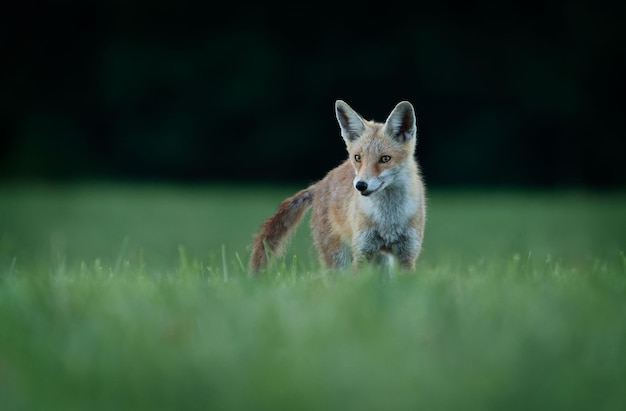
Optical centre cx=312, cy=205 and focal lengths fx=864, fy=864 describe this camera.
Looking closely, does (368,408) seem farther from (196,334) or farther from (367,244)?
(367,244)

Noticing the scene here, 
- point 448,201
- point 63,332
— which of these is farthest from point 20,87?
point 63,332

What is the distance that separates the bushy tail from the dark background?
17315 mm

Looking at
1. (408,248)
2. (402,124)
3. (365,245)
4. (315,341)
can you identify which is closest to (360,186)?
(365,245)

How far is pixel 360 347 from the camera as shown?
2857 millimetres

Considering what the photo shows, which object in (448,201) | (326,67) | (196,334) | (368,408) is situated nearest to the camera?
(368,408)

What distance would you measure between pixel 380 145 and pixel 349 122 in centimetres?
42

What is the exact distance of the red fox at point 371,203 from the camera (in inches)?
222

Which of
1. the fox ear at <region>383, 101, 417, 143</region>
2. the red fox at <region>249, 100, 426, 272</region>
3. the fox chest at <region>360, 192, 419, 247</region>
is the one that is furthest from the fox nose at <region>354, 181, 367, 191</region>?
the fox ear at <region>383, 101, 417, 143</region>

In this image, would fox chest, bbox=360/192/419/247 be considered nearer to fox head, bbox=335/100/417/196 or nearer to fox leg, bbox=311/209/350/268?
fox head, bbox=335/100/417/196

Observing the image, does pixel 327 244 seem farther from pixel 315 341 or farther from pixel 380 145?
pixel 315 341

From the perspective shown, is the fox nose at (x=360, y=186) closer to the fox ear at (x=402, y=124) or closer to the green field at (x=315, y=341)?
the fox ear at (x=402, y=124)

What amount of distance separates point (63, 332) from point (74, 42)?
2566 cm

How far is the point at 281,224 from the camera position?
631 centimetres

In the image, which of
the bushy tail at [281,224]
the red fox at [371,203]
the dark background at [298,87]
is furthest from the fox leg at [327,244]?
the dark background at [298,87]
